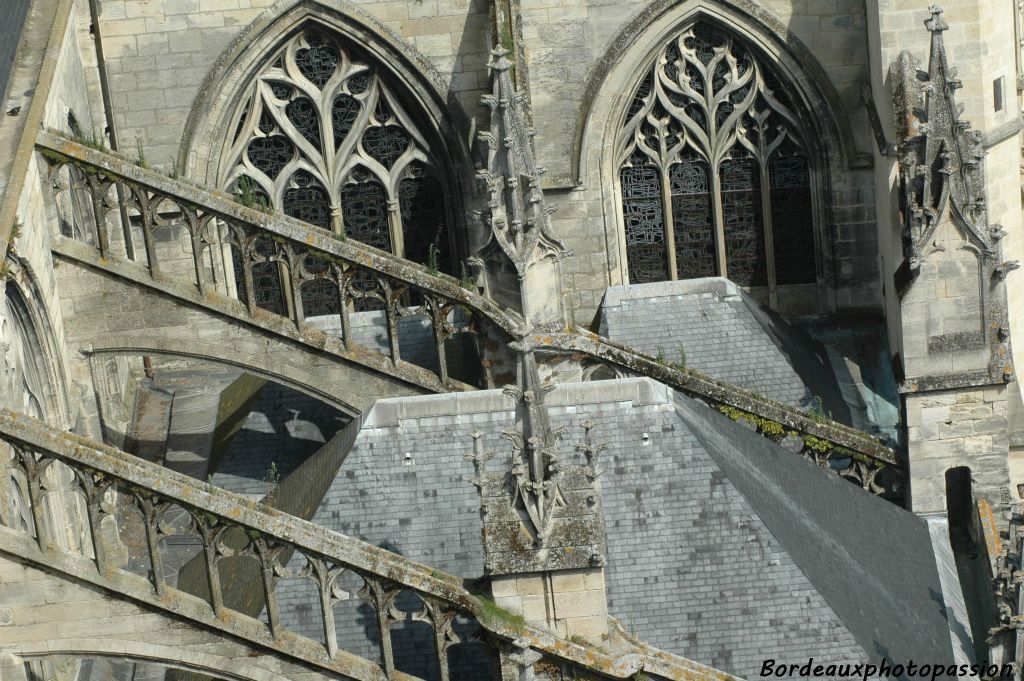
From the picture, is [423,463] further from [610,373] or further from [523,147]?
[523,147]

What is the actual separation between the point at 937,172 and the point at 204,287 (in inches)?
286

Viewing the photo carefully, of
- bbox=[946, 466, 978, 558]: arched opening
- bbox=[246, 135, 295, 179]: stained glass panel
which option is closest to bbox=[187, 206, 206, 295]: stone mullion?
bbox=[246, 135, 295, 179]: stained glass panel

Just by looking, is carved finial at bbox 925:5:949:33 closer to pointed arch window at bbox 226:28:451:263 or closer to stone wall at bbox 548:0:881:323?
stone wall at bbox 548:0:881:323

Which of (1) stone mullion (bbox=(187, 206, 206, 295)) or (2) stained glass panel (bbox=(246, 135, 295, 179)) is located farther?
(2) stained glass panel (bbox=(246, 135, 295, 179))

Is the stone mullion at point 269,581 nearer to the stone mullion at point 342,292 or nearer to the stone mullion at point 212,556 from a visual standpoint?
the stone mullion at point 212,556

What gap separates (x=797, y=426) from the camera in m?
21.5

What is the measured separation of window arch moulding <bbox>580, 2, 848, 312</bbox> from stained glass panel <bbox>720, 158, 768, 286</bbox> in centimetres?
1

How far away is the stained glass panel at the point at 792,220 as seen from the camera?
87.4ft

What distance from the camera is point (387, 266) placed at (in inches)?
853

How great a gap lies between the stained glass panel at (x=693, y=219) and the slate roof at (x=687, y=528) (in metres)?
7.57

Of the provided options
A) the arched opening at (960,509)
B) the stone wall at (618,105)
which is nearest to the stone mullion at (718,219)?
the stone wall at (618,105)

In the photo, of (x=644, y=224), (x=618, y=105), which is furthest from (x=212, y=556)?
(x=644, y=224)

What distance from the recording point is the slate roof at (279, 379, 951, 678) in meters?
17.5

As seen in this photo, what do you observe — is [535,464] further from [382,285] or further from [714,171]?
[714,171]
